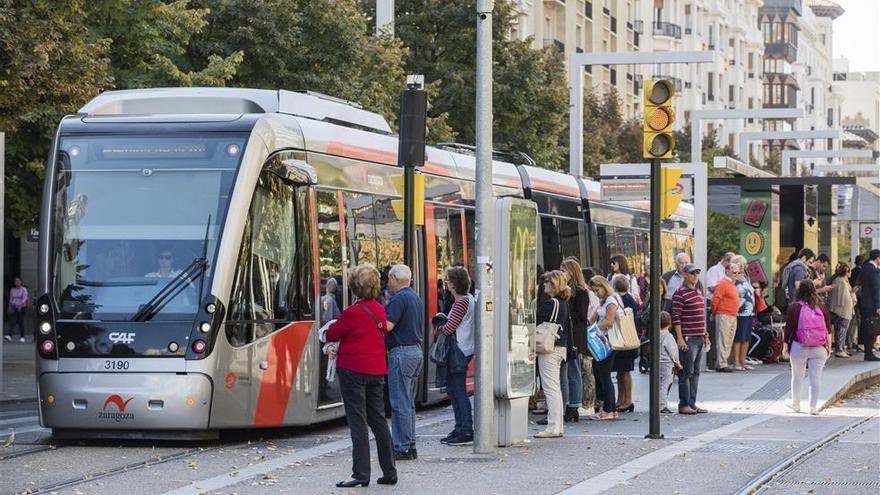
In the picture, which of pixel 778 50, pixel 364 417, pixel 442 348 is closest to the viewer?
pixel 364 417

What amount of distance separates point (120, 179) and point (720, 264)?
40.4ft

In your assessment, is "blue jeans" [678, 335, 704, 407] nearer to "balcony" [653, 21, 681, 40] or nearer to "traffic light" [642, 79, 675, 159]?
"traffic light" [642, 79, 675, 159]

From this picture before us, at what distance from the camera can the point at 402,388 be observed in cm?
1363

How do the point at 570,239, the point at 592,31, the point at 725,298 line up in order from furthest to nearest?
the point at 592,31 < the point at 570,239 < the point at 725,298

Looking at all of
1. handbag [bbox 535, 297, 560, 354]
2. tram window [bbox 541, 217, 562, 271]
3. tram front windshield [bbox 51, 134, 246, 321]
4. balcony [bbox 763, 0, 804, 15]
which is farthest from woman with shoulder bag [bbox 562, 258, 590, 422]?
balcony [bbox 763, 0, 804, 15]

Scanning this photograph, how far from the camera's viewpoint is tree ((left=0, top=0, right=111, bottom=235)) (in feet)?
79.7

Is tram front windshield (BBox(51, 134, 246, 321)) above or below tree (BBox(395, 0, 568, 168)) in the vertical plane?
below

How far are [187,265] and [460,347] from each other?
2432 millimetres

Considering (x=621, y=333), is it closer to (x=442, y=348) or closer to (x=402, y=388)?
(x=442, y=348)

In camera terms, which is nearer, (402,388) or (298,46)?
(402,388)

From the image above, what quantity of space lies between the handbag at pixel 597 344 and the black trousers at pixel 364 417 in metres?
5.58

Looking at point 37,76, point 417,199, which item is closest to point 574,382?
point 417,199

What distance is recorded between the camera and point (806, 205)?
1308 inches

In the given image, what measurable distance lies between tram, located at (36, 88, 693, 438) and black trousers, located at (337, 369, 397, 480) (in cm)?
272
